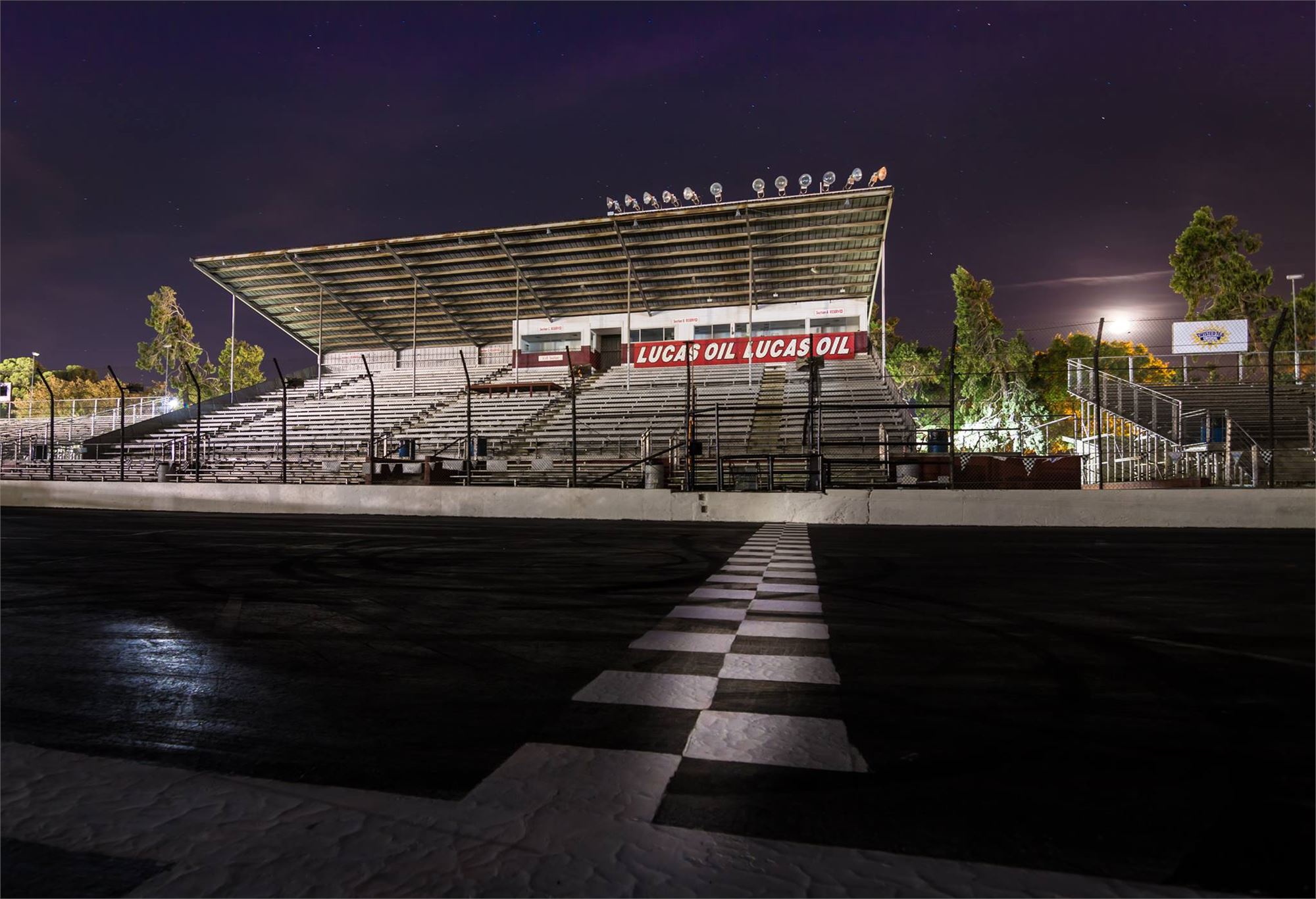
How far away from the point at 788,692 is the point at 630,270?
34.4 metres

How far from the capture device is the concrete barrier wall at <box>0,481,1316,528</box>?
12.9 m

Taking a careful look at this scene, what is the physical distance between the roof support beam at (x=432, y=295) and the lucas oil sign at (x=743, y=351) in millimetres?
12325

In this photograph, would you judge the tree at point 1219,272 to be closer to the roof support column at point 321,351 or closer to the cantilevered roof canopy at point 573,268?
the cantilevered roof canopy at point 573,268

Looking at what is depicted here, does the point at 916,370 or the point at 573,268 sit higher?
the point at 573,268

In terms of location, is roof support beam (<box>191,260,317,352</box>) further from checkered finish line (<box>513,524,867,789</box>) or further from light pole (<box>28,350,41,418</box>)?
checkered finish line (<box>513,524,867,789</box>)

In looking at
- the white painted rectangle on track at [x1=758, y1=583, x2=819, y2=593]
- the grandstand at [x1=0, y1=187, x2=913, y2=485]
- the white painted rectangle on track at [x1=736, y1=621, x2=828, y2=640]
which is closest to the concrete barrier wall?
the grandstand at [x1=0, y1=187, x2=913, y2=485]

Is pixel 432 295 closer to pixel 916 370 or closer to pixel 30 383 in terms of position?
pixel 916 370

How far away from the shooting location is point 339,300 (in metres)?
42.9

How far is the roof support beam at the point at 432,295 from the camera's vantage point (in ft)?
126

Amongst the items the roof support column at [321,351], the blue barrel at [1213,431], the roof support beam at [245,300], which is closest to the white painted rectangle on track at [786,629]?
the blue barrel at [1213,431]

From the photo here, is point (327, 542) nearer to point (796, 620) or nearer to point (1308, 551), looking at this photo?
point (796, 620)

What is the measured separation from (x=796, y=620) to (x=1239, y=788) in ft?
8.01

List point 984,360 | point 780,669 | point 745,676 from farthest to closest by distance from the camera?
point 984,360, point 780,669, point 745,676

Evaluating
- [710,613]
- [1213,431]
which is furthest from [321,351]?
[710,613]
